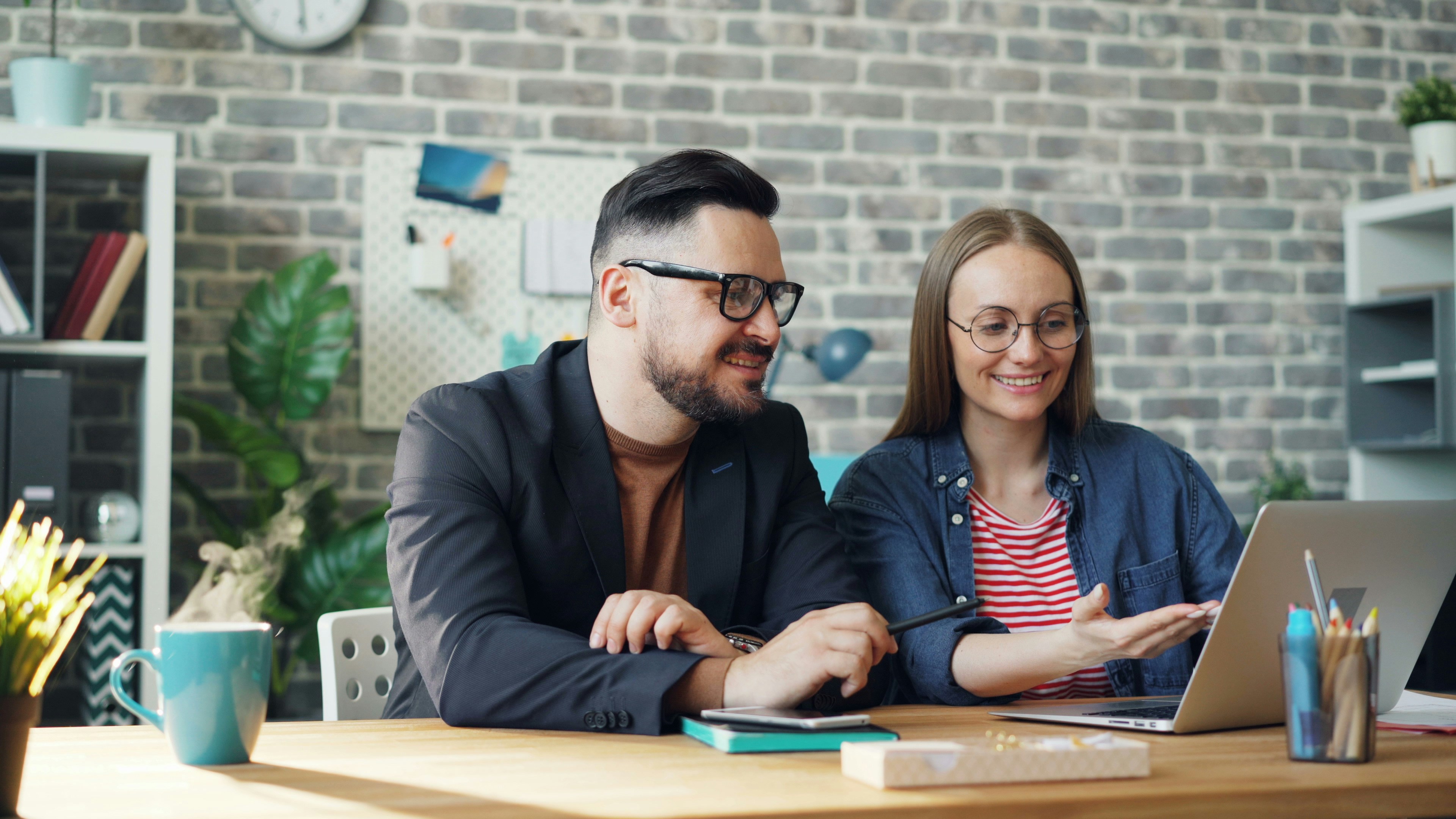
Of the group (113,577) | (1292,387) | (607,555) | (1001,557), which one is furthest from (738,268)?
(1292,387)

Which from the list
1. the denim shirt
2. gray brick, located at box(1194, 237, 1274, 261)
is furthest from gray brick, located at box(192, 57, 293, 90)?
gray brick, located at box(1194, 237, 1274, 261)

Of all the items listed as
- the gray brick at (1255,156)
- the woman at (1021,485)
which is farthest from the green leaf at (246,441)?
the gray brick at (1255,156)

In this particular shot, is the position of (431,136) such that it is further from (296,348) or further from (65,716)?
(65,716)

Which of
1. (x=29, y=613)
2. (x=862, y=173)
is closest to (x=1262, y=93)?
(x=862, y=173)

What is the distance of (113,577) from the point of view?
8.76 ft

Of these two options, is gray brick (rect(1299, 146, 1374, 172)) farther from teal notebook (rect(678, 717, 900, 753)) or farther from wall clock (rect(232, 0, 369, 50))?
teal notebook (rect(678, 717, 900, 753))

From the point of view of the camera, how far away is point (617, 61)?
3.28 metres

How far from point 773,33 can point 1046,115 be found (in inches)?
33.4

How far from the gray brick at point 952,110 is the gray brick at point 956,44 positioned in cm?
13

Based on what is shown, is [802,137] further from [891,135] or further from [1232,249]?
[1232,249]

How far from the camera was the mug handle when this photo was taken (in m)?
0.96

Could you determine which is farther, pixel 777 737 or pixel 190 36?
pixel 190 36

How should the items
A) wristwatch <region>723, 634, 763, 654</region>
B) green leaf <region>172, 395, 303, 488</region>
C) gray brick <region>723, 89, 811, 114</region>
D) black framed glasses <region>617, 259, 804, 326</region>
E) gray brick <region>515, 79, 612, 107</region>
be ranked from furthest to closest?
gray brick <region>723, 89, 811, 114</region> < gray brick <region>515, 79, 612, 107</region> < green leaf <region>172, 395, 303, 488</region> < black framed glasses <region>617, 259, 804, 326</region> < wristwatch <region>723, 634, 763, 654</region>

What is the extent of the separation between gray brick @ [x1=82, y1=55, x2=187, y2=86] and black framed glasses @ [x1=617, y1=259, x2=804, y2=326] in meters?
2.03
